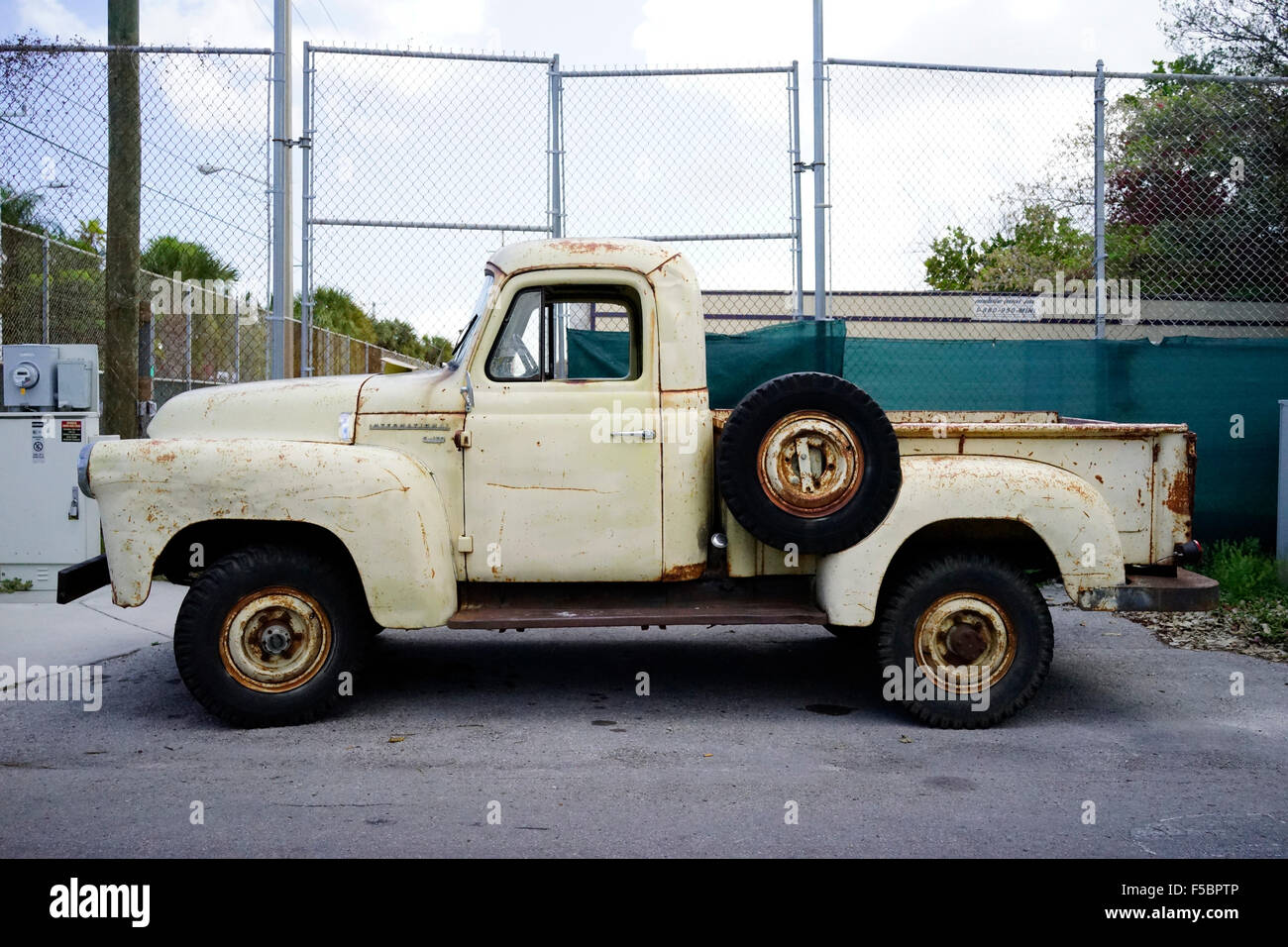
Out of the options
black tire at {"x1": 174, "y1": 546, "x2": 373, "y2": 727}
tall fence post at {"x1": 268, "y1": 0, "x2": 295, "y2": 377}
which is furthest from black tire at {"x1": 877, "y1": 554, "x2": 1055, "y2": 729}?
tall fence post at {"x1": 268, "y1": 0, "x2": 295, "y2": 377}

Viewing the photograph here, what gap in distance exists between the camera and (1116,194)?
13.2 metres

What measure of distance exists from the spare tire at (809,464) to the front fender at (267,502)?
1.51m

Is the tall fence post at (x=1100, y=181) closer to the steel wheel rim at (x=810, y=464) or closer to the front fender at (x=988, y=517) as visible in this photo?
the front fender at (x=988, y=517)

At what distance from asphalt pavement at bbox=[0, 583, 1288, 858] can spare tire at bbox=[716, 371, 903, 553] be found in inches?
38.1

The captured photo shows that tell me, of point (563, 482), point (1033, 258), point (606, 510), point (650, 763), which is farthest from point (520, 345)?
point (1033, 258)

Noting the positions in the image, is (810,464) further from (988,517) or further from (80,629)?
(80,629)

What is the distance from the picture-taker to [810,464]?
5.20 meters

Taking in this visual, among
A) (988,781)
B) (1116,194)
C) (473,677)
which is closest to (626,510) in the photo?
(473,677)

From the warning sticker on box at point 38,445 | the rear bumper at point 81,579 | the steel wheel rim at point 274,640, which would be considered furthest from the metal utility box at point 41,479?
the steel wheel rim at point 274,640

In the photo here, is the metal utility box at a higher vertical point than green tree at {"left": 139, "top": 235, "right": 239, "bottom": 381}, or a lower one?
lower

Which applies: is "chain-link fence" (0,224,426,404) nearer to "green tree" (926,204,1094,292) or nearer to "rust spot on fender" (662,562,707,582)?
"rust spot on fender" (662,562,707,582)

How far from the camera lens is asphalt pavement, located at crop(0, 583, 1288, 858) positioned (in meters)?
3.88
